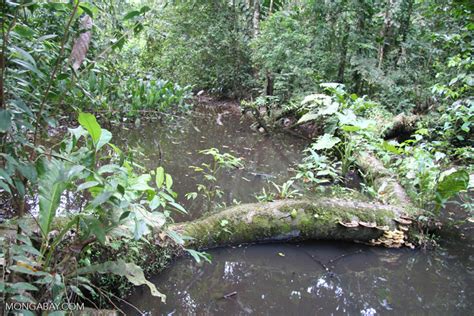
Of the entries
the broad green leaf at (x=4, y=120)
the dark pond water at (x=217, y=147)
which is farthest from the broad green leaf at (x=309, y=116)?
the broad green leaf at (x=4, y=120)

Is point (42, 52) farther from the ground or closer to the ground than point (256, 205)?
farther from the ground

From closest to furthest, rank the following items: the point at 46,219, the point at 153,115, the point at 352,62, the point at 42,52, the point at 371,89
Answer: the point at 46,219 < the point at 42,52 < the point at 153,115 < the point at 352,62 < the point at 371,89

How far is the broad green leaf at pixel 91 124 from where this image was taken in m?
1.42

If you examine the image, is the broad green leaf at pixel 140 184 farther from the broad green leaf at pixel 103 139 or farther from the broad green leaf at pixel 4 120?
the broad green leaf at pixel 4 120

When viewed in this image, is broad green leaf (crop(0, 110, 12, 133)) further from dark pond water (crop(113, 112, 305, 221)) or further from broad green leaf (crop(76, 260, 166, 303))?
dark pond water (crop(113, 112, 305, 221))

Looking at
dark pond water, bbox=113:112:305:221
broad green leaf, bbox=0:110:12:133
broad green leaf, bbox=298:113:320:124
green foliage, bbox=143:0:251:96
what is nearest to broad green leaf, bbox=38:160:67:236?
broad green leaf, bbox=0:110:12:133

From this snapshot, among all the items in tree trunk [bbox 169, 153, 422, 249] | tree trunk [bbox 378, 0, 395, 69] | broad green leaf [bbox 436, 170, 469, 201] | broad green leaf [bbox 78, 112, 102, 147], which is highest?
tree trunk [bbox 378, 0, 395, 69]

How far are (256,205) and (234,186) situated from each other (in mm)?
1214

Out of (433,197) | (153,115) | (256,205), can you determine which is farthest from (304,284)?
(153,115)

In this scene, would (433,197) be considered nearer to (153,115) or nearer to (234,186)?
(234,186)

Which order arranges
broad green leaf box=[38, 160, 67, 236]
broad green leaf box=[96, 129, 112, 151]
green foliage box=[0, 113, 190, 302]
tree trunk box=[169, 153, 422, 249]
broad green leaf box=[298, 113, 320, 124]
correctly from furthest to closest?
1. broad green leaf box=[298, 113, 320, 124]
2. tree trunk box=[169, 153, 422, 249]
3. broad green leaf box=[38, 160, 67, 236]
4. broad green leaf box=[96, 129, 112, 151]
5. green foliage box=[0, 113, 190, 302]

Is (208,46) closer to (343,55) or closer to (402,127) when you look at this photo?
(343,55)

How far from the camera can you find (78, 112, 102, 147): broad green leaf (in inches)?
55.8

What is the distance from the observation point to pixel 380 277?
2.92 m
